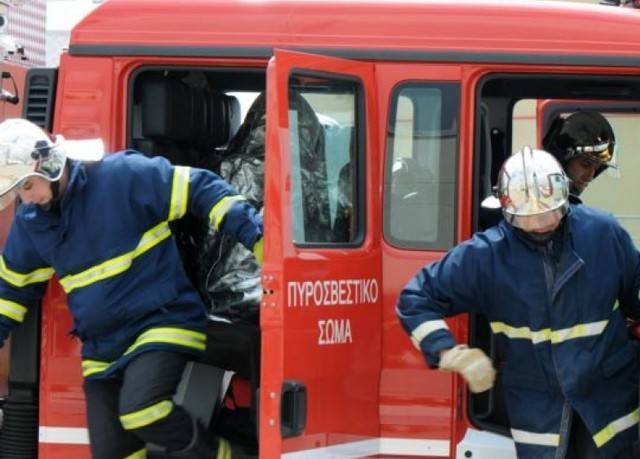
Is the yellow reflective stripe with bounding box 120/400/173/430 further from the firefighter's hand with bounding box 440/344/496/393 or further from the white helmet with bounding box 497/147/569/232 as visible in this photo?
the white helmet with bounding box 497/147/569/232

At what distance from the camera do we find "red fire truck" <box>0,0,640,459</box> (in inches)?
157

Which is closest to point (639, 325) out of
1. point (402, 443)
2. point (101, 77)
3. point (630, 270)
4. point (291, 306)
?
point (630, 270)

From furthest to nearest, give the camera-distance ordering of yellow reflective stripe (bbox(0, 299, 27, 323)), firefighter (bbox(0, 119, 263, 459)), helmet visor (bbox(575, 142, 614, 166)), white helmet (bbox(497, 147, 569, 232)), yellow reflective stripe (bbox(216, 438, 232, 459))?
helmet visor (bbox(575, 142, 614, 166)) → yellow reflective stripe (bbox(216, 438, 232, 459)) → yellow reflective stripe (bbox(0, 299, 27, 323)) → firefighter (bbox(0, 119, 263, 459)) → white helmet (bbox(497, 147, 569, 232))

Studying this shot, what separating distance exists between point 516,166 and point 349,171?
1.90 feet

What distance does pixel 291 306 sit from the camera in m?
3.71

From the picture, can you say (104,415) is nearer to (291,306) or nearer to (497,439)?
(291,306)

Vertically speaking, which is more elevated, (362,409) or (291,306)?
(291,306)

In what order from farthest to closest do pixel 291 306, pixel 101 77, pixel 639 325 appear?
pixel 101 77 → pixel 639 325 → pixel 291 306

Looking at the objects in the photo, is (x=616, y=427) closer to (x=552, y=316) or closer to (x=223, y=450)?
(x=552, y=316)

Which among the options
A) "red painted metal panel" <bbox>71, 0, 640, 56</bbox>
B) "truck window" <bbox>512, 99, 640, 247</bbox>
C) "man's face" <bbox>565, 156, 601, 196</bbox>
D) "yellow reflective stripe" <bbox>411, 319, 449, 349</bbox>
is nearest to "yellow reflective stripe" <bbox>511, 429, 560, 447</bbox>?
"yellow reflective stripe" <bbox>411, 319, 449, 349</bbox>

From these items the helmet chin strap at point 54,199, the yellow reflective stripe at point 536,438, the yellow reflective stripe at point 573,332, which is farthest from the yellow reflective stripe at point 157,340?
the yellow reflective stripe at point 573,332

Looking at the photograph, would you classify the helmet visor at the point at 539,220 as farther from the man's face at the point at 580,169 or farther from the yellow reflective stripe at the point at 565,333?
the man's face at the point at 580,169

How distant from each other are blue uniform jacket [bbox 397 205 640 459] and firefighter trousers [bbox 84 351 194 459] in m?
0.85

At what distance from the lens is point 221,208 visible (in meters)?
4.04
